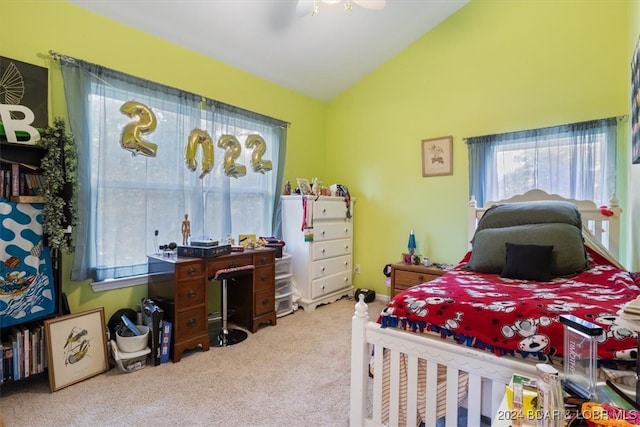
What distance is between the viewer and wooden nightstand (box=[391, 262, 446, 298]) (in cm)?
317

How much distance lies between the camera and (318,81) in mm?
4000

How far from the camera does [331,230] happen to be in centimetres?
380

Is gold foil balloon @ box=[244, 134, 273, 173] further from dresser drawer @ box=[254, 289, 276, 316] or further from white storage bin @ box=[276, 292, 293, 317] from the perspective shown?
white storage bin @ box=[276, 292, 293, 317]

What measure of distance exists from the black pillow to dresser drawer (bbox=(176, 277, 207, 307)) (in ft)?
7.30

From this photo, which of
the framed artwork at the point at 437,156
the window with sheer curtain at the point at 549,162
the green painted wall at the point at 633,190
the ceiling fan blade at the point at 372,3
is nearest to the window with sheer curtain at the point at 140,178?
the ceiling fan blade at the point at 372,3

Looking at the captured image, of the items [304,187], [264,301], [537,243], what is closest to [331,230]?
[304,187]

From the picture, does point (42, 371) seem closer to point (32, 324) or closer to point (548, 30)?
point (32, 324)

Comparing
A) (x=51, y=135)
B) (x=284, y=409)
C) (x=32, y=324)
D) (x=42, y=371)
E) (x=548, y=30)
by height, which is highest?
(x=548, y=30)

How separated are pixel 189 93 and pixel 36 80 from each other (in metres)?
1.10

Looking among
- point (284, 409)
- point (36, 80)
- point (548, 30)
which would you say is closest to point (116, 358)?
point (284, 409)

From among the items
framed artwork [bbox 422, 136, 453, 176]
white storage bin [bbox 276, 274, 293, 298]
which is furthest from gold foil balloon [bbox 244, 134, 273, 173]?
framed artwork [bbox 422, 136, 453, 176]

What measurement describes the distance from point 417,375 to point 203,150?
2414 mm

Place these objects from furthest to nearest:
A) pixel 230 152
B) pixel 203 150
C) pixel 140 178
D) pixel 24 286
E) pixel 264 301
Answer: pixel 264 301 → pixel 230 152 → pixel 203 150 → pixel 140 178 → pixel 24 286

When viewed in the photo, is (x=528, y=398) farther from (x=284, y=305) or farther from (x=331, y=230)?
(x=331, y=230)
